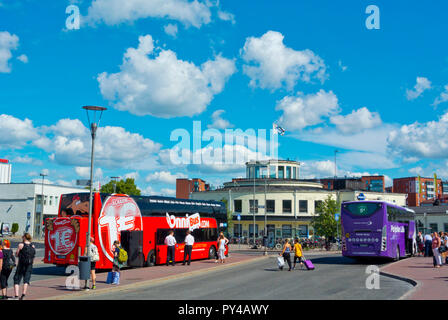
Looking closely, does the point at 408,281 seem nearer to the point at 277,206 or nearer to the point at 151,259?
the point at 151,259

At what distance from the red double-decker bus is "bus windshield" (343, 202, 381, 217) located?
956 cm

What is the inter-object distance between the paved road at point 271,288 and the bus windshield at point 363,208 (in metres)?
4.79

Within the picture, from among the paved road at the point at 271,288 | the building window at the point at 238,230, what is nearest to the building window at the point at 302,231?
the building window at the point at 238,230

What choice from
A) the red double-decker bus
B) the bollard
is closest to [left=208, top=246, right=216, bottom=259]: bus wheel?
the red double-decker bus

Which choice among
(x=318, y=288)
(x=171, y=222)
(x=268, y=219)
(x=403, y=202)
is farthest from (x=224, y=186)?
(x=318, y=288)

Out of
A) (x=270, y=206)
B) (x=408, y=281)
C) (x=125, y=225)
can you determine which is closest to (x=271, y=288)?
(x=408, y=281)

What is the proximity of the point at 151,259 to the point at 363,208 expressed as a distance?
12.1 metres

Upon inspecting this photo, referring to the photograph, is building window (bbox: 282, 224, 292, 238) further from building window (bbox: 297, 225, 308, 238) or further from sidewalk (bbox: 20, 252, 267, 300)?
sidewalk (bbox: 20, 252, 267, 300)

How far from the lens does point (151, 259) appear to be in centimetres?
2553

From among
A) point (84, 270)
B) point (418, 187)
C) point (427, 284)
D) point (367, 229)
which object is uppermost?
point (418, 187)

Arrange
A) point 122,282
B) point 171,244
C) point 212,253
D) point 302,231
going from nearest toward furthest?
point 122,282
point 171,244
point 212,253
point 302,231
